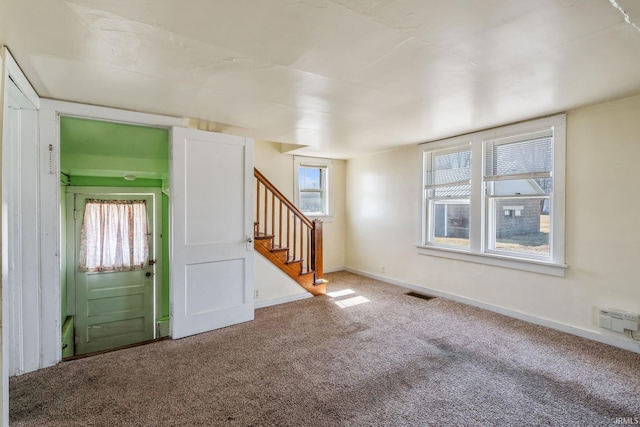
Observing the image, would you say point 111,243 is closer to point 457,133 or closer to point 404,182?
point 404,182

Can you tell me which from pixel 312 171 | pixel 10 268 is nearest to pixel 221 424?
pixel 10 268

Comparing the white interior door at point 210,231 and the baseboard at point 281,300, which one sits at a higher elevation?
the white interior door at point 210,231

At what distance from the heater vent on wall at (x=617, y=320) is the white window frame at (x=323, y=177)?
4.24 m

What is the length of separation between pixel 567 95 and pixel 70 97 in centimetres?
450

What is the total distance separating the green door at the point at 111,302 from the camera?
14.0ft

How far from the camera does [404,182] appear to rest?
196 inches

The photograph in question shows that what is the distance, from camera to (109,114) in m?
2.85

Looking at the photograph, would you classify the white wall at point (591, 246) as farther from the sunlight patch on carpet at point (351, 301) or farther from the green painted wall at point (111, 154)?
the green painted wall at point (111, 154)

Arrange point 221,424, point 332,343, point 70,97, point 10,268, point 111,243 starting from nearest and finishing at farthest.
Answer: point 221,424 → point 10,268 → point 70,97 → point 332,343 → point 111,243

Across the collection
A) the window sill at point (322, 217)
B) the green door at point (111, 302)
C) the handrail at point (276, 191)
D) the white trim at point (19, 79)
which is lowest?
the green door at point (111, 302)

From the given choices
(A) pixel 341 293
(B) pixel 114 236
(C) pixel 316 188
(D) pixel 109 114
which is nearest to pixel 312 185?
(C) pixel 316 188

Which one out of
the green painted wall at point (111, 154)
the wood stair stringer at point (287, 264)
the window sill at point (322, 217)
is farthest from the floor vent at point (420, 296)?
A: the green painted wall at point (111, 154)

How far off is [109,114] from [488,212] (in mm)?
4548

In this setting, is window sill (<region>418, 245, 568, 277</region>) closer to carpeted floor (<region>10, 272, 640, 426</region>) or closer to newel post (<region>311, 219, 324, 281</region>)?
carpeted floor (<region>10, 272, 640, 426</region>)
